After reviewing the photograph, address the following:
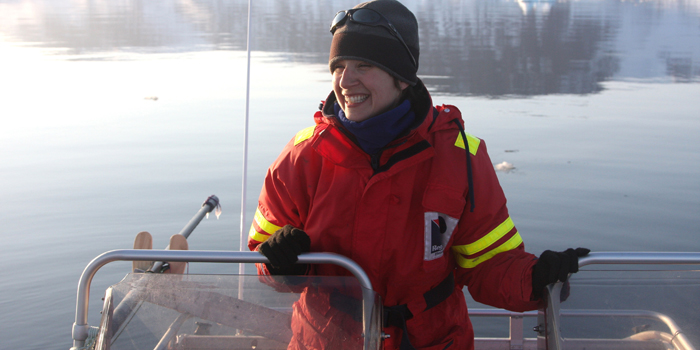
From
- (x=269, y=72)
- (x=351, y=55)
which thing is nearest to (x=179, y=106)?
(x=269, y=72)

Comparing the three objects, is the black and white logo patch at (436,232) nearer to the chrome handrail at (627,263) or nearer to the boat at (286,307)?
the boat at (286,307)

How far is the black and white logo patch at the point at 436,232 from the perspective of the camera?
180 centimetres

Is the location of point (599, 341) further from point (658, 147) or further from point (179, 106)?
point (179, 106)

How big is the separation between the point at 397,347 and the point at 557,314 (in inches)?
19.8

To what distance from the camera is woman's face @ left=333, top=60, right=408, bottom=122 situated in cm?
184

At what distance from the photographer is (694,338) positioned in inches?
72.9

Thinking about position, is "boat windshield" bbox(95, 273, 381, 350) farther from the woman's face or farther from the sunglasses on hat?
the sunglasses on hat

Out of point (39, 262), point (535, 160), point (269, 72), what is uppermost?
point (269, 72)

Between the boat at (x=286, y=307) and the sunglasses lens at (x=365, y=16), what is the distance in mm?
712

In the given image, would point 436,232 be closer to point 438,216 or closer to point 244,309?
point 438,216

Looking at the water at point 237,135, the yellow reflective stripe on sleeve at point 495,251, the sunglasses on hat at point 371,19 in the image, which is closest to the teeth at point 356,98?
the sunglasses on hat at point 371,19

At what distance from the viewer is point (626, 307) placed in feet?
6.15

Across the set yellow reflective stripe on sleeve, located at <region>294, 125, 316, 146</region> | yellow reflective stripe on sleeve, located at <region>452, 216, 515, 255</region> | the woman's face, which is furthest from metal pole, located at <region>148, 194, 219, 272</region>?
yellow reflective stripe on sleeve, located at <region>452, 216, 515, 255</region>

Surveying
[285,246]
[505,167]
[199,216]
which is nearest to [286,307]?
[285,246]
